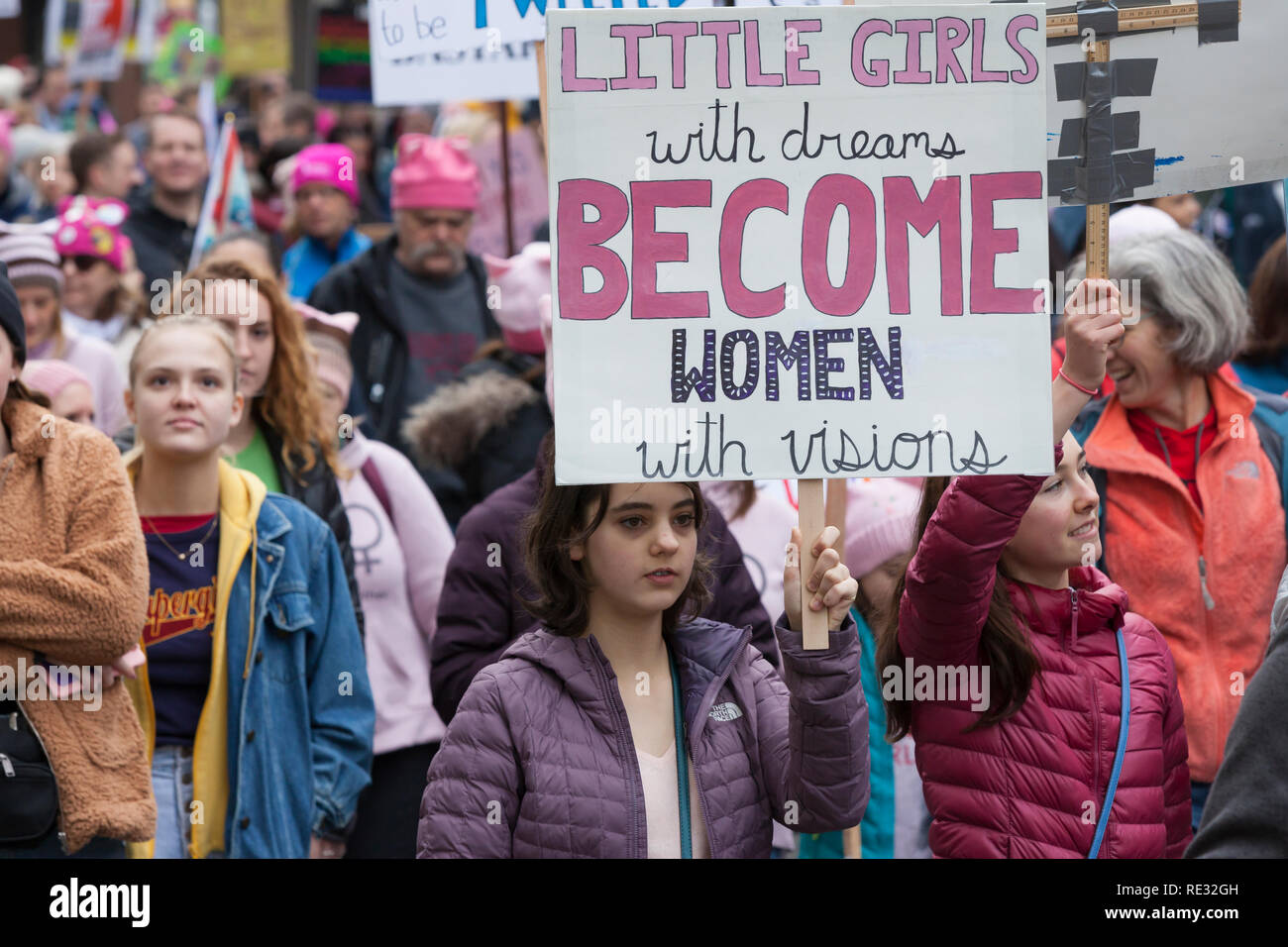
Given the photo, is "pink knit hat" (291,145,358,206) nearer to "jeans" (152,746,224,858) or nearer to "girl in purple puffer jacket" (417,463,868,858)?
"jeans" (152,746,224,858)

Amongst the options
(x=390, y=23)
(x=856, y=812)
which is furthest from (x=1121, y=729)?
(x=390, y=23)

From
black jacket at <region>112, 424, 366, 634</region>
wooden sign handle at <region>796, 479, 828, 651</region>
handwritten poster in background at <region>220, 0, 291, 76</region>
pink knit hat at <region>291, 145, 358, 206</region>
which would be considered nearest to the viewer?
wooden sign handle at <region>796, 479, 828, 651</region>

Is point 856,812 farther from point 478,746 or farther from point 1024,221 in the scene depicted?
point 1024,221

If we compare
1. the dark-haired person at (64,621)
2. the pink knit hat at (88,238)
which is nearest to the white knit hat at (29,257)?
the pink knit hat at (88,238)

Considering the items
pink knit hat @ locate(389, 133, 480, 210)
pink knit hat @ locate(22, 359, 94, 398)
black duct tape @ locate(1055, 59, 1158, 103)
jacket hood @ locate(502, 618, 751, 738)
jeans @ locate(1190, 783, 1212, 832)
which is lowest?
jeans @ locate(1190, 783, 1212, 832)

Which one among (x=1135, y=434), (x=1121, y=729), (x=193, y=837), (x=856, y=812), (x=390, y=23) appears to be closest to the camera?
(x=856, y=812)

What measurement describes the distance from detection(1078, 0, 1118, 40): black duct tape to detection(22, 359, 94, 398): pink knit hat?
3090 millimetres

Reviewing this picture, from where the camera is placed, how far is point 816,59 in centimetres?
309

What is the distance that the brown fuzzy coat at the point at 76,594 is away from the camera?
341 centimetres

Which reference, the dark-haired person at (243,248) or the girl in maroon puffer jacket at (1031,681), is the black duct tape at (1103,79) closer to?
the girl in maroon puffer jacket at (1031,681)

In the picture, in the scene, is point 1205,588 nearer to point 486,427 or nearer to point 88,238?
point 486,427

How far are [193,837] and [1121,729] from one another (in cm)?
207

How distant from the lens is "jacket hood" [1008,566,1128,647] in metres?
3.42

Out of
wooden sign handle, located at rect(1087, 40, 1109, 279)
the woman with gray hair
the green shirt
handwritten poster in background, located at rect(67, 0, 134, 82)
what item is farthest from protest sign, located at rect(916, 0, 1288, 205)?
handwritten poster in background, located at rect(67, 0, 134, 82)
